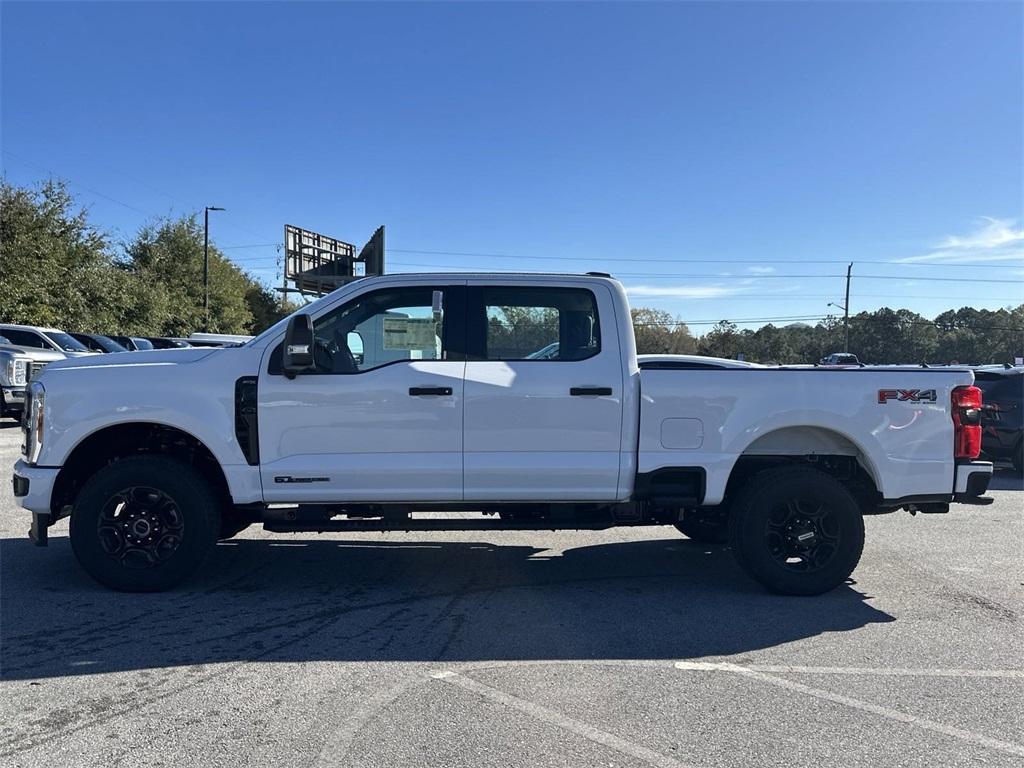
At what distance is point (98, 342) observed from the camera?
19.7m

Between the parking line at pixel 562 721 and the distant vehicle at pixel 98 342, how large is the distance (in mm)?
17626

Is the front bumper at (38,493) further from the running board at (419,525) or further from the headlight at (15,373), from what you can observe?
the headlight at (15,373)

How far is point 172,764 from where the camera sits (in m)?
3.08

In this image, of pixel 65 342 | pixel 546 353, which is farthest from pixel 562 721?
pixel 65 342

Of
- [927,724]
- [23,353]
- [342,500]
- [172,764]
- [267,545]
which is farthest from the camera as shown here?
[23,353]

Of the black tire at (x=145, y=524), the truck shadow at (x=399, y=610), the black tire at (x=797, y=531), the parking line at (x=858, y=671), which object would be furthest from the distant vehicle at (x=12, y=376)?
the parking line at (x=858, y=671)

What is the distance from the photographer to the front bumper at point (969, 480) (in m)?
5.29

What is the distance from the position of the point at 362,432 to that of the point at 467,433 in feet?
2.19

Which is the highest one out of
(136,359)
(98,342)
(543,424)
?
(98,342)

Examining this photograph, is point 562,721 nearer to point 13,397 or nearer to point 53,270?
point 13,397

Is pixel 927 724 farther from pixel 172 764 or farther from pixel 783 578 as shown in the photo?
pixel 172 764

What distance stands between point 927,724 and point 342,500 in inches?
135

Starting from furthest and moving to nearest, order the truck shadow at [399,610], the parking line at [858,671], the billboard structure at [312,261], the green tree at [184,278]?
the green tree at [184,278]
the billboard structure at [312,261]
the truck shadow at [399,610]
the parking line at [858,671]

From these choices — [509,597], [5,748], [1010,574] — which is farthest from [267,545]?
[1010,574]
